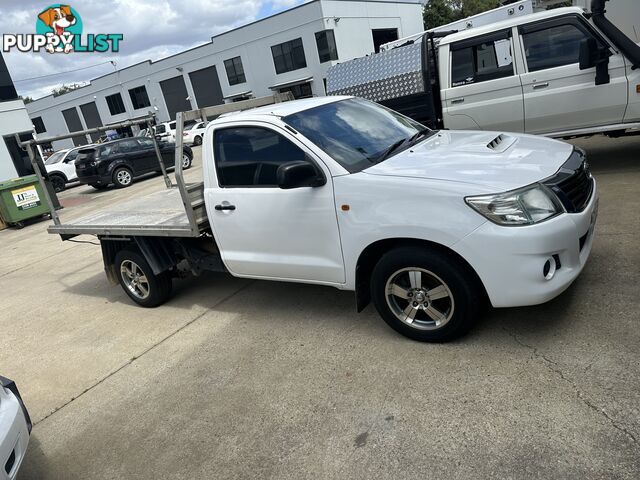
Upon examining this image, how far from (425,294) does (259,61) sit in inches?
1621

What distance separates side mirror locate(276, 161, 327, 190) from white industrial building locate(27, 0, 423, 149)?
34671mm

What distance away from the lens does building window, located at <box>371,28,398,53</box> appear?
138 ft

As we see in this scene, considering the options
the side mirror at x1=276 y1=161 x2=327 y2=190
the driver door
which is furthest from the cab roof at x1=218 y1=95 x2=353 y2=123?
the side mirror at x1=276 y1=161 x2=327 y2=190

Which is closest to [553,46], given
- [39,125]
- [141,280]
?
[141,280]

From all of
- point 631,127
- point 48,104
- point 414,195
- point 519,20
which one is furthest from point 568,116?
point 48,104

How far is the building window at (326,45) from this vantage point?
36.7m

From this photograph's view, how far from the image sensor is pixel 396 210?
10.7 ft

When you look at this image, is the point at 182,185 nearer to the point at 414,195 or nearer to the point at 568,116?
the point at 414,195

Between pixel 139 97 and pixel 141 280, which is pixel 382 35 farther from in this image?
pixel 141 280

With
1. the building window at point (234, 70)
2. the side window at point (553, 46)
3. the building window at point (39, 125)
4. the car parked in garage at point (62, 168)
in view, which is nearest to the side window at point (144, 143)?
the car parked in garage at point (62, 168)

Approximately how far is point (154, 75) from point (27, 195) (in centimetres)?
3955

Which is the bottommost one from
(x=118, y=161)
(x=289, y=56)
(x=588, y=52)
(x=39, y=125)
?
(x=118, y=161)

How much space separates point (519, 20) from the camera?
21.4 ft

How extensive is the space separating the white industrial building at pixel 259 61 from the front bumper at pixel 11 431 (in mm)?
35841
